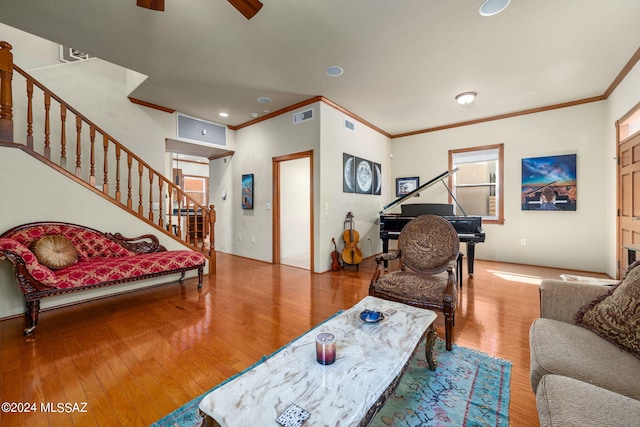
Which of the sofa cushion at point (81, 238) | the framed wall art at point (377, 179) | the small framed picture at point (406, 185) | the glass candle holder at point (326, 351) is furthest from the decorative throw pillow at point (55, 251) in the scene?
the small framed picture at point (406, 185)

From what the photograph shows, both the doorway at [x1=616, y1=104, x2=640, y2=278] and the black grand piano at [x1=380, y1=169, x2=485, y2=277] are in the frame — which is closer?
the doorway at [x1=616, y1=104, x2=640, y2=278]

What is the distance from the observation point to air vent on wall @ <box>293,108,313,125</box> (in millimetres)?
4371

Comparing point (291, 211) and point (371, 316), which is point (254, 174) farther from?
point (371, 316)

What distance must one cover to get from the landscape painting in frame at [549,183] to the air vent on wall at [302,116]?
402 centimetres

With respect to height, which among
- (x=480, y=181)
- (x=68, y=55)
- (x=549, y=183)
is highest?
(x=68, y=55)

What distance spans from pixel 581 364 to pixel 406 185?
17.4 feet

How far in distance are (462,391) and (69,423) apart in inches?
86.4

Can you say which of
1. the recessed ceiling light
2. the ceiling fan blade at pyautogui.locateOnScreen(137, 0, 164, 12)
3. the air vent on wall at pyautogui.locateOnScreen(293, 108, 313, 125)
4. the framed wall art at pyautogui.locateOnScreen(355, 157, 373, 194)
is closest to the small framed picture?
the framed wall art at pyautogui.locateOnScreen(355, 157, 373, 194)

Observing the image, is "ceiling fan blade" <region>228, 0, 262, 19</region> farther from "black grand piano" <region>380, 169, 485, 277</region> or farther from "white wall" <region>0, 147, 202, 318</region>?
"black grand piano" <region>380, 169, 485, 277</region>

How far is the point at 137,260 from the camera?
9.88 feet

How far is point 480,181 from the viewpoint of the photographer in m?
5.40

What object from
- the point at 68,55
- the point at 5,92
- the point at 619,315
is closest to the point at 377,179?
the point at 619,315

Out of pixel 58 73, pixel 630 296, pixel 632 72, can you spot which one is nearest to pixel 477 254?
pixel 632 72

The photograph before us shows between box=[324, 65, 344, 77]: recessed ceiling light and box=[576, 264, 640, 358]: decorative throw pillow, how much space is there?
3263mm
